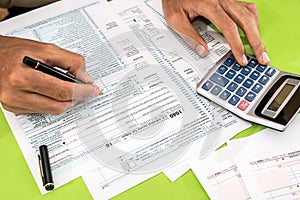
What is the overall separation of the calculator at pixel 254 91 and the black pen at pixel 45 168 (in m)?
0.27

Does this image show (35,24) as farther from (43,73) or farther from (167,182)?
(167,182)

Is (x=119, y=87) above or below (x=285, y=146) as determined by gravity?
above

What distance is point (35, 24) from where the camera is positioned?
31.8 inches

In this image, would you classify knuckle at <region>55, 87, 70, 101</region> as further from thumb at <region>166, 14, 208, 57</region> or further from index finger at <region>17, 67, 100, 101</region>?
thumb at <region>166, 14, 208, 57</region>

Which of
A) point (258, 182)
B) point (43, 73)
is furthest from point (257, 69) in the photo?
point (43, 73)

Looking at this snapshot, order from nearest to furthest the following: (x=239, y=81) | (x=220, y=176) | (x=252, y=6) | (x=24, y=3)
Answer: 1. (x=220, y=176)
2. (x=239, y=81)
3. (x=252, y=6)
4. (x=24, y=3)

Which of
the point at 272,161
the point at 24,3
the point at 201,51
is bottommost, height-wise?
the point at 272,161

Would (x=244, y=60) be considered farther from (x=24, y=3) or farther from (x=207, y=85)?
(x=24, y=3)

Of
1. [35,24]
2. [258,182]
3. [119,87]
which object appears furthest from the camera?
[35,24]

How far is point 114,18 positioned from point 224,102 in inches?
12.0

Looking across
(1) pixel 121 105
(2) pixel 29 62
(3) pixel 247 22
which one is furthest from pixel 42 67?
(3) pixel 247 22

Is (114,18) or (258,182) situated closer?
(258,182)

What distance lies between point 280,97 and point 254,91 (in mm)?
43

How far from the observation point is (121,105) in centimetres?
67
